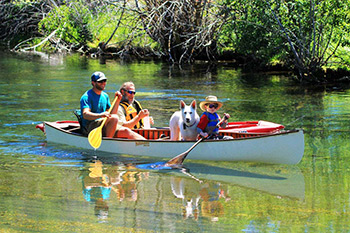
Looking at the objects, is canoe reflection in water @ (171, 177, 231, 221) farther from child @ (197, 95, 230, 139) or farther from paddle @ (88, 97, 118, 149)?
paddle @ (88, 97, 118, 149)

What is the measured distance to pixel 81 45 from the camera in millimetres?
29062

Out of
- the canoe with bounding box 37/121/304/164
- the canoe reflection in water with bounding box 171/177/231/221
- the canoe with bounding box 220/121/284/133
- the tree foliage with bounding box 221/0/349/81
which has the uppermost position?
the tree foliage with bounding box 221/0/349/81

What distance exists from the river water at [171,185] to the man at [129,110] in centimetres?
56

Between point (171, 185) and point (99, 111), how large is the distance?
212cm

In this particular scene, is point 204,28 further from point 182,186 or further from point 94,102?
point 182,186

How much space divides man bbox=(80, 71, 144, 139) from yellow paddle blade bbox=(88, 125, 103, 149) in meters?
0.15

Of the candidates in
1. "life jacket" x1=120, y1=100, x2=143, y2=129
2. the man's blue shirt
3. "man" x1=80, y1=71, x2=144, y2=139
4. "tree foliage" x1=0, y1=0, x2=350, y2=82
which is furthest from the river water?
"tree foliage" x1=0, y1=0, x2=350, y2=82

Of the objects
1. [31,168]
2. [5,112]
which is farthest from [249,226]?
[5,112]

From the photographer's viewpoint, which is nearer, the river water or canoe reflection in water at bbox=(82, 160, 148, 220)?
the river water

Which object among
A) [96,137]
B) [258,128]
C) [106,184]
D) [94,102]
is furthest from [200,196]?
[94,102]

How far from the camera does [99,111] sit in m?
9.16

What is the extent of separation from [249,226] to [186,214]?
75cm

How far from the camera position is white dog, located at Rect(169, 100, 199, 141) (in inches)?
335

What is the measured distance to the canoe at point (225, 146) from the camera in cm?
815
